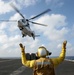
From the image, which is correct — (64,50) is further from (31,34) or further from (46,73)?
(31,34)

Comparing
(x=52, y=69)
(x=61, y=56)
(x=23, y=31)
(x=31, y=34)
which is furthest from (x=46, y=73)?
(x=31, y=34)

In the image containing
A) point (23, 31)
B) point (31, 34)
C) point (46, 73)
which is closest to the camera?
point (46, 73)

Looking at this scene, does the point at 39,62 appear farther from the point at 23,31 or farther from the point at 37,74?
the point at 23,31

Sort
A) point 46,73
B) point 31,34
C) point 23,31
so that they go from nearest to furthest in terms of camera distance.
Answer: point 46,73, point 23,31, point 31,34

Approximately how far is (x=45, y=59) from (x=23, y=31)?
4346cm

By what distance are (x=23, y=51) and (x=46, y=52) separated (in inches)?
24.0

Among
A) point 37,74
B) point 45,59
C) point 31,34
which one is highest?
point 31,34

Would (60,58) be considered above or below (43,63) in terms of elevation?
above

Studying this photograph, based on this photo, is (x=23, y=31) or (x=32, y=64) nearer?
(x=32, y=64)

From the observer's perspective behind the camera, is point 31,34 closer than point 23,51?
No

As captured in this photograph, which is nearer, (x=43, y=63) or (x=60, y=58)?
(x=43, y=63)

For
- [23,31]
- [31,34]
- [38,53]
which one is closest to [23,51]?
[38,53]

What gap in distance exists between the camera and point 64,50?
245 inches

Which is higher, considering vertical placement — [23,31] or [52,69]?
[23,31]
